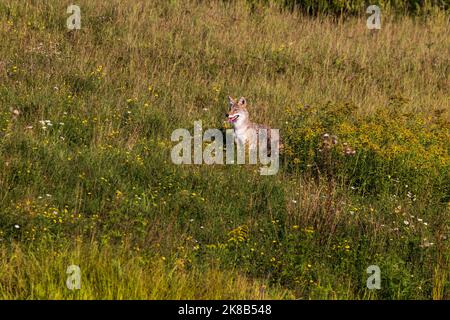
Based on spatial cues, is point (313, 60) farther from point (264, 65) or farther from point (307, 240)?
point (307, 240)

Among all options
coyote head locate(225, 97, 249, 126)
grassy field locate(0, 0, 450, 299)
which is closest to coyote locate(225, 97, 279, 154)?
coyote head locate(225, 97, 249, 126)

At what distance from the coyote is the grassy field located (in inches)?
18.3

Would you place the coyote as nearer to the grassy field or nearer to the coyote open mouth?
the coyote open mouth

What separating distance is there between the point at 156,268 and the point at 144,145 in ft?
11.9

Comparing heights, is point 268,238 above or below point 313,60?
below

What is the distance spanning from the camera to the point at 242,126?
38.5 ft

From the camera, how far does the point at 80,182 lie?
31.1ft

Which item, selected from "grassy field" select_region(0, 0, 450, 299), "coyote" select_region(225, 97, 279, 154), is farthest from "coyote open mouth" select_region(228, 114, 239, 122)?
"grassy field" select_region(0, 0, 450, 299)

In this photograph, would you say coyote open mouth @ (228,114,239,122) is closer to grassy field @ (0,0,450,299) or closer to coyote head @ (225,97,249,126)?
coyote head @ (225,97,249,126)

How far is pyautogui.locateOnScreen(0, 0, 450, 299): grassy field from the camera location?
25.9 feet

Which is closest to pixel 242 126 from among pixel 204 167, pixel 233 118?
pixel 233 118

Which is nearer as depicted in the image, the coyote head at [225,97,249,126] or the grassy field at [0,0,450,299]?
the grassy field at [0,0,450,299]

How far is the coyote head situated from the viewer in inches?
457
